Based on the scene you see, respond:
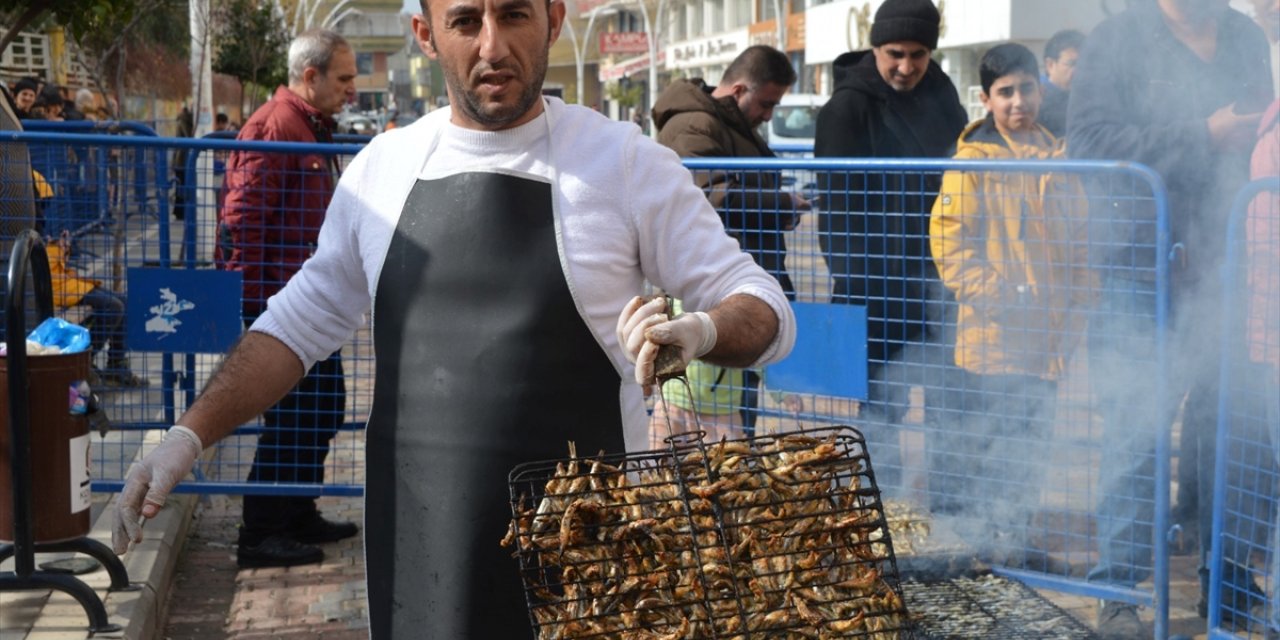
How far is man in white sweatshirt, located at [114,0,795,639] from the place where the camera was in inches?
107

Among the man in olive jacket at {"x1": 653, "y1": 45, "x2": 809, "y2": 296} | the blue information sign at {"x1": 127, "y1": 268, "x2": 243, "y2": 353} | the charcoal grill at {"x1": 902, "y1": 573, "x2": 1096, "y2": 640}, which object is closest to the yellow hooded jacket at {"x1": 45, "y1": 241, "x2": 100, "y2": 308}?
the blue information sign at {"x1": 127, "y1": 268, "x2": 243, "y2": 353}

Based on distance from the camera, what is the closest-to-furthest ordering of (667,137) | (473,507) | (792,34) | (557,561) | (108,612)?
(557,561) → (473,507) → (108,612) → (667,137) → (792,34)

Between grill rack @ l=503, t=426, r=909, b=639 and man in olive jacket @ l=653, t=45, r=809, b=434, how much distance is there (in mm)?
3127

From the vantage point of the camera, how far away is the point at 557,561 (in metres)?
2.13

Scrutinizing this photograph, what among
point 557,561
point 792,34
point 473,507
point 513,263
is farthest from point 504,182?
point 792,34

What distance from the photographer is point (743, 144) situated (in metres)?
6.53

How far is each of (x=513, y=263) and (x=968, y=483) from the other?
10.0 ft

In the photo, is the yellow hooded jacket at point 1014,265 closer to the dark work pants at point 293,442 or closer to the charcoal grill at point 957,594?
the charcoal grill at point 957,594

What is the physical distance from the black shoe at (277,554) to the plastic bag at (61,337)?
1616 millimetres

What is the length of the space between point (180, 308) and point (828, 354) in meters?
2.72

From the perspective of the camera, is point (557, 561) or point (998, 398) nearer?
point (557, 561)

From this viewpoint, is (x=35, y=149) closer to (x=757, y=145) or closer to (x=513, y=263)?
(x=757, y=145)

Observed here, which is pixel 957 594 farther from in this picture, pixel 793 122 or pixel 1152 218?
pixel 793 122

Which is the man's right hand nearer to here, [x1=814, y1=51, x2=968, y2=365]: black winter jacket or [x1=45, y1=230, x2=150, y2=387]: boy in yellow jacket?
[x1=814, y1=51, x2=968, y2=365]: black winter jacket
